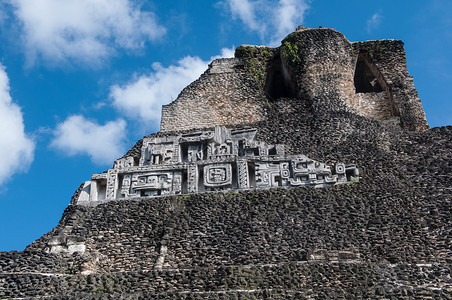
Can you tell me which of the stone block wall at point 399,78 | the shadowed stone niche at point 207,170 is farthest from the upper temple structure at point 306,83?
the shadowed stone niche at point 207,170

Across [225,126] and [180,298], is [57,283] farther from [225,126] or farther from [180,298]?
[225,126]

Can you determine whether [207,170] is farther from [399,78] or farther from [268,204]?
[399,78]

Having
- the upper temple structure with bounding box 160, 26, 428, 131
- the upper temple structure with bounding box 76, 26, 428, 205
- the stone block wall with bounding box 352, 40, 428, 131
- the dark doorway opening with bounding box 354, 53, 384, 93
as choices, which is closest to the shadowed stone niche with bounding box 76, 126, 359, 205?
the upper temple structure with bounding box 76, 26, 428, 205

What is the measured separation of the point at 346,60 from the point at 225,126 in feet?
15.8

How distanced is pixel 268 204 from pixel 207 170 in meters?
1.98

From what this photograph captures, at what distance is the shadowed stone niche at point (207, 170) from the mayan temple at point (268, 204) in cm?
3

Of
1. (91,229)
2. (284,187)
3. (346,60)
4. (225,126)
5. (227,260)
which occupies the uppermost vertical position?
(346,60)

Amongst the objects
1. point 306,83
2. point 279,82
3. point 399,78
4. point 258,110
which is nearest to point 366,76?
point 399,78

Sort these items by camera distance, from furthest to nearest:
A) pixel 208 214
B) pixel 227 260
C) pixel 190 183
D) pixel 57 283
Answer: pixel 190 183 → pixel 208 214 → pixel 227 260 → pixel 57 283

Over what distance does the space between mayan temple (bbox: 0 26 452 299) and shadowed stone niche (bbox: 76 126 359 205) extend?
0.03m

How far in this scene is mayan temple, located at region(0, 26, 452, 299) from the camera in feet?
29.7

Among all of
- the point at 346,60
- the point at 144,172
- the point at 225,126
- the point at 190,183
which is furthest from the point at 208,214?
the point at 346,60

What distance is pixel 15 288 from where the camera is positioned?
9.04 meters

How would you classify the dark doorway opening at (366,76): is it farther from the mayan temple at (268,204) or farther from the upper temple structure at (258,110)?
the mayan temple at (268,204)
